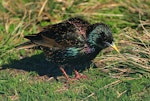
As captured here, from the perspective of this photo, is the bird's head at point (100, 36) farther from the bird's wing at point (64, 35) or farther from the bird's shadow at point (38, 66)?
the bird's shadow at point (38, 66)

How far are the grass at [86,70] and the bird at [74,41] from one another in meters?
0.35

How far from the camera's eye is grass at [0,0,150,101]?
6188mm

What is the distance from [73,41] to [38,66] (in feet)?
3.53

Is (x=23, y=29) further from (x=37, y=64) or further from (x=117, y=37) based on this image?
(x=117, y=37)

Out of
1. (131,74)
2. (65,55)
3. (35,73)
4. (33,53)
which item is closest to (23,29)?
(33,53)

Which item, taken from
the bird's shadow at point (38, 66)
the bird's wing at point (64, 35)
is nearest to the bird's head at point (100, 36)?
the bird's wing at point (64, 35)

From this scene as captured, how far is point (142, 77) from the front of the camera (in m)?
6.35

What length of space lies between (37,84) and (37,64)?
33.3 inches

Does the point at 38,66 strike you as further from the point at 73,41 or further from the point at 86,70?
the point at 73,41

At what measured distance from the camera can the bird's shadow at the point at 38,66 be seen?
23.1 feet

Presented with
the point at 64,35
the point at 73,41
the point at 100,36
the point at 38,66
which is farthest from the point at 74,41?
the point at 38,66

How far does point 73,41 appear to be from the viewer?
20.9 feet

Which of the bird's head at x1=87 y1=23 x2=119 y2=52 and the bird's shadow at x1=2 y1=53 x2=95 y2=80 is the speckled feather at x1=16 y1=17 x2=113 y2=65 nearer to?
the bird's head at x1=87 y1=23 x2=119 y2=52

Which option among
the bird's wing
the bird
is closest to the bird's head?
the bird
